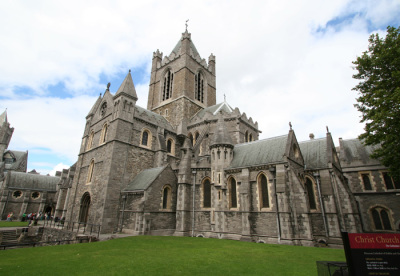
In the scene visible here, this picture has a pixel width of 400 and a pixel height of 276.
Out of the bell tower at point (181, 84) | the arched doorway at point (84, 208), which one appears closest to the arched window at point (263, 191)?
the bell tower at point (181, 84)

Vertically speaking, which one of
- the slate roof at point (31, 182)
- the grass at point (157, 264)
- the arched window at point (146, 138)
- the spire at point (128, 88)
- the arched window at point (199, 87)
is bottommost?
the grass at point (157, 264)

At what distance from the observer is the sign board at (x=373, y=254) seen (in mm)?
3129

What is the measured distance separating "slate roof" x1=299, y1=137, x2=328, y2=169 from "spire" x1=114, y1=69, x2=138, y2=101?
709 inches

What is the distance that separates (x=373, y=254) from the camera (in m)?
3.23

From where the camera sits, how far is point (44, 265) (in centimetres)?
720

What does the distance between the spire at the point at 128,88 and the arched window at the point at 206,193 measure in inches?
460

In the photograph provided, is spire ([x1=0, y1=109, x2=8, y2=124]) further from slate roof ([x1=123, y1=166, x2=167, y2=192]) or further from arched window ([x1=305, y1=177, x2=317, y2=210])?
arched window ([x1=305, y1=177, x2=317, y2=210])

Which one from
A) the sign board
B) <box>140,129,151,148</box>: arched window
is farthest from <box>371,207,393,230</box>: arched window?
<box>140,129,151,148</box>: arched window

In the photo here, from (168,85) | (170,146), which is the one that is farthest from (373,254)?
Result: (168,85)

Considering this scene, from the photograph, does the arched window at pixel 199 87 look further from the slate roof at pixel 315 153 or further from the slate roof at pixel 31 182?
the slate roof at pixel 31 182

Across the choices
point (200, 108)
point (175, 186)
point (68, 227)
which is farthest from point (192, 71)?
point (68, 227)

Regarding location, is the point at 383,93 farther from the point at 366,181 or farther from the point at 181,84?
the point at 181,84

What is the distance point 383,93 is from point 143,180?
18603mm

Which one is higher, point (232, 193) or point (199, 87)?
point (199, 87)
